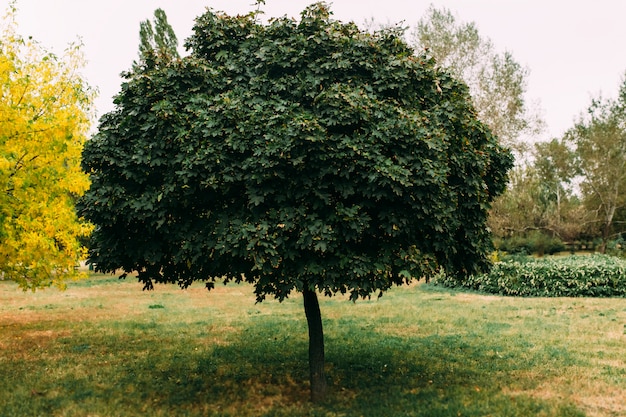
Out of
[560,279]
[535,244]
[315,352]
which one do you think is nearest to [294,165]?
[315,352]

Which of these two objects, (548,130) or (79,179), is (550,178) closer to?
(548,130)

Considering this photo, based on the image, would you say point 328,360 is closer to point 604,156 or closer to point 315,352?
point 315,352

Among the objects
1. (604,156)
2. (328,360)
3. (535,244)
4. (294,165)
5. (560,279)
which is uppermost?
(604,156)

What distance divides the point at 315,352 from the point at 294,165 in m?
3.81

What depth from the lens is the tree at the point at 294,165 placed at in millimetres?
7230

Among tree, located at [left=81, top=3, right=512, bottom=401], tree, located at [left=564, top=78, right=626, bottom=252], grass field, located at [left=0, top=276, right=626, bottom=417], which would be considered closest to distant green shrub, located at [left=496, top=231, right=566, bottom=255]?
tree, located at [left=564, top=78, right=626, bottom=252]

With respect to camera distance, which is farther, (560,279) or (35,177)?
(560,279)

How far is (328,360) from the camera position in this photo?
456 inches

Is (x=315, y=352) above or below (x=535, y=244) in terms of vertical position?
below

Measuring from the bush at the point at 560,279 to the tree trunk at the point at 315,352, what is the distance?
12.9 meters

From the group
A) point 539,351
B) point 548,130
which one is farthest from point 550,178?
point 539,351

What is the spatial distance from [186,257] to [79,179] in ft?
11.6

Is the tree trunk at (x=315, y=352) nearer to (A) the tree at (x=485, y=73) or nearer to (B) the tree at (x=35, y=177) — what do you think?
(B) the tree at (x=35, y=177)

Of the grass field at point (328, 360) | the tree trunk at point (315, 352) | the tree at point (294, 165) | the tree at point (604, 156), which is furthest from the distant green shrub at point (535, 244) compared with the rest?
the tree at point (294, 165)
